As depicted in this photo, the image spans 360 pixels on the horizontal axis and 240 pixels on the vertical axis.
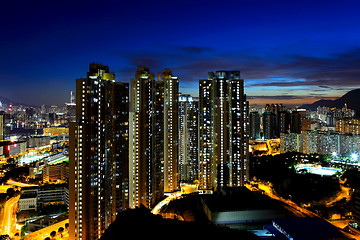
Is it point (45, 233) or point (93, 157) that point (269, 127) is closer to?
point (45, 233)

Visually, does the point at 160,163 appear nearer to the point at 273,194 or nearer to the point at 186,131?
the point at 186,131

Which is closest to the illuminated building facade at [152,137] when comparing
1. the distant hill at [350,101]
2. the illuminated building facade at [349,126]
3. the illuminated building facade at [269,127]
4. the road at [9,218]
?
the road at [9,218]

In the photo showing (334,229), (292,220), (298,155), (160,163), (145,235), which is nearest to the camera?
(145,235)

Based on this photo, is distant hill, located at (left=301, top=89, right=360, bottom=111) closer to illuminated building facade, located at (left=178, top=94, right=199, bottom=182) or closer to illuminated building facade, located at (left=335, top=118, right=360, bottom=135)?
illuminated building facade, located at (left=335, top=118, right=360, bottom=135)

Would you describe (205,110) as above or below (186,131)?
above

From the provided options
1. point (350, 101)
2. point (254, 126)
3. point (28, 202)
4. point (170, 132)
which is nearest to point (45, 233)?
point (28, 202)

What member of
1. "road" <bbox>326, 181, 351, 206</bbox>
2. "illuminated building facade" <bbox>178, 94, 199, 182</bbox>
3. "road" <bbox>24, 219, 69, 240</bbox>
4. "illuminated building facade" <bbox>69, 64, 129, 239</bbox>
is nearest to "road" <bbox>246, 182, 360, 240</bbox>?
"road" <bbox>326, 181, 351, 206</bbox>

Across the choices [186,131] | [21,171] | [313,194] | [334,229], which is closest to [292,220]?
[334,229]


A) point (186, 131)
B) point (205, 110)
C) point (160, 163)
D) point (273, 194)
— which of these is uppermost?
point (205, 110)
